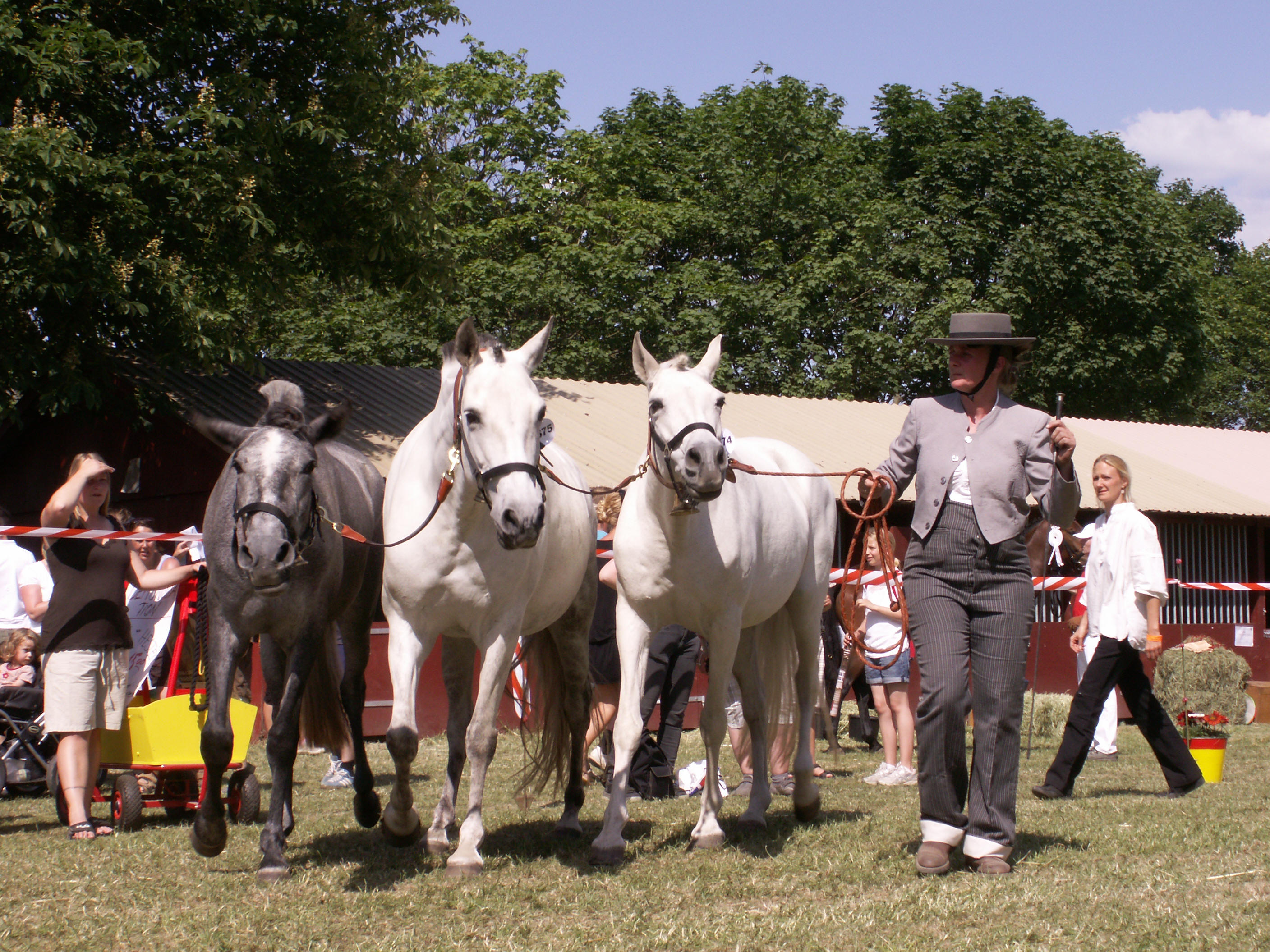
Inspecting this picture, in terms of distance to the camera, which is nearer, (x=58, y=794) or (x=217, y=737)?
(x=217, y=737)

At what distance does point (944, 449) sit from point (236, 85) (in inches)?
419

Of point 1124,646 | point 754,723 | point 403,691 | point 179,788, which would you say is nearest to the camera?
point 403,691

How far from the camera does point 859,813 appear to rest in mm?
6922

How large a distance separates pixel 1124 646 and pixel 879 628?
219cm

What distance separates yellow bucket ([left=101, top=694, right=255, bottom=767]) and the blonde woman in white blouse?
184 inches

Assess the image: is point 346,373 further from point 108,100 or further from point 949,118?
point 949,118

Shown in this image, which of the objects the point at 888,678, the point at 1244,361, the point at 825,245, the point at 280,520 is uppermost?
the point at 825,245

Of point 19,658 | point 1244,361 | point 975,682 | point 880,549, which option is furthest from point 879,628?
point 1244,361

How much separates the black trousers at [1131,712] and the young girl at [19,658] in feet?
21.6

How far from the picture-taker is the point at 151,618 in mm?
8523

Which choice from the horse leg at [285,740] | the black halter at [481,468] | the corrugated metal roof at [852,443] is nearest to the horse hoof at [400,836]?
the horse leg at [285,740]

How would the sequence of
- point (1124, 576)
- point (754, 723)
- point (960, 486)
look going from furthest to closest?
point (1124, 576) → point (754, 723) → point (960, 486)

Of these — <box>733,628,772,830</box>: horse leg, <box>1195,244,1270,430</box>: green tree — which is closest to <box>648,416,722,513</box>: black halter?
<box>733,628,772,830</box>: horse leg

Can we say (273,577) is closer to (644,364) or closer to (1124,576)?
(644,364)
